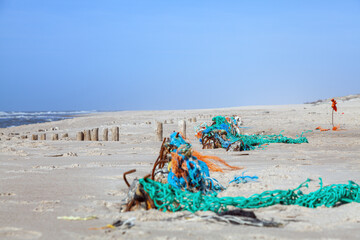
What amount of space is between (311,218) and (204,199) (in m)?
0.94

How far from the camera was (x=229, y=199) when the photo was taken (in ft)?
12.3

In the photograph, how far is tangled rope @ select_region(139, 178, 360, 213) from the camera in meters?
3.66

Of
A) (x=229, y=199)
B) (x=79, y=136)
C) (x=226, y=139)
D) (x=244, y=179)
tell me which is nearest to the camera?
(x=229, y=199)

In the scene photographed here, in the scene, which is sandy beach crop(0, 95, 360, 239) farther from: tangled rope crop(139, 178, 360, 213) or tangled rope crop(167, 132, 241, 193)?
tangled rope crop(167, 132, 241, 193)

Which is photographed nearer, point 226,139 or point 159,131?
point 226,139

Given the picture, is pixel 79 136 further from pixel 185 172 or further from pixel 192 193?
pixel 192 193

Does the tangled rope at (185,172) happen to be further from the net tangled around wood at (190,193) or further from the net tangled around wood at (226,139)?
the net tangled around wood at (226,139)

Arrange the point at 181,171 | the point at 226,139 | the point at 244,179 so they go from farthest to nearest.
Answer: the point at 226,139, the point at 244,179, the point at 181,171

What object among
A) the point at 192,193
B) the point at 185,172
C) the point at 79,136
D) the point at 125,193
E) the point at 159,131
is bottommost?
the point at 125,193

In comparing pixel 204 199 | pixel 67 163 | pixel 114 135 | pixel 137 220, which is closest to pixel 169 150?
pixel 204 199

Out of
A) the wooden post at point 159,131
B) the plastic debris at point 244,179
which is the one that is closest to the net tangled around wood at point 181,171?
the plastic debris at point 244,179

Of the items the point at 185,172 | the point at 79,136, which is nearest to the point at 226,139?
the point at 79,136

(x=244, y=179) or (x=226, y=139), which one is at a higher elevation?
(x=226, y=139)

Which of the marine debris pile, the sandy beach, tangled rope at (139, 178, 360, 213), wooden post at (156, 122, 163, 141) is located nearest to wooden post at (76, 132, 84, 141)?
wooden post at (156, 122, 163, 141)
